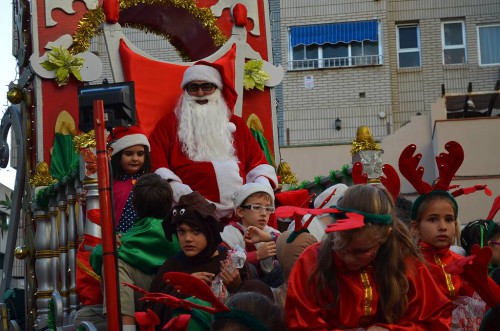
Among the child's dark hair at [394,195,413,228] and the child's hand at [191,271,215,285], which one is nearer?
the child's hand at [191,271,215,285]

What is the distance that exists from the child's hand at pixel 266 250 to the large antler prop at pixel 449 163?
1056mm

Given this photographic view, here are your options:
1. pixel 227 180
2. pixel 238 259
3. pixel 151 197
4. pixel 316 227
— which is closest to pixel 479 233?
pixel 316 227

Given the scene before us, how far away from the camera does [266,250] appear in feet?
20.1

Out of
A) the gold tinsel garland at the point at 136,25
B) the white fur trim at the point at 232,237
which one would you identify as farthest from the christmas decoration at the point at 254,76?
the white fur trim at the point at 232,237

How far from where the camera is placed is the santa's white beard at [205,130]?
8.51 m

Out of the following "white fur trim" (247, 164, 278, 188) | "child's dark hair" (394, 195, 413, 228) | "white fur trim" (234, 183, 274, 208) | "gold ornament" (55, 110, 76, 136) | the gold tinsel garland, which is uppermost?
the gold tinsel garland

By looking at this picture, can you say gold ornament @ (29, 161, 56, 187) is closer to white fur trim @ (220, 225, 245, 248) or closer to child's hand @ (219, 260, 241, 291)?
white fur trim @ (220, 225, 245, 248)

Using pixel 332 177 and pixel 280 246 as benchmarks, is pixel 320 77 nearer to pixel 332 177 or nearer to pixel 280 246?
pixel 332 177

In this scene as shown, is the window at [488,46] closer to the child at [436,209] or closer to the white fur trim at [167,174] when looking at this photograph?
the white fur trim at [167,174]

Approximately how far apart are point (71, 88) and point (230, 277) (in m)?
4.28

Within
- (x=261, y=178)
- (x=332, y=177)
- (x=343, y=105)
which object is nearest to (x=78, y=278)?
(x=261, y=178)

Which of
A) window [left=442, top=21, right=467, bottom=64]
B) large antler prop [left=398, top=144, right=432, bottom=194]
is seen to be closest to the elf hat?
large antler prop [left=398, top=144, right=432, bottom=194]

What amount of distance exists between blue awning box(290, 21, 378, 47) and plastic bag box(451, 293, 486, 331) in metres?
18.8

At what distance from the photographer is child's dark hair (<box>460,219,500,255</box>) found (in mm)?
6617
